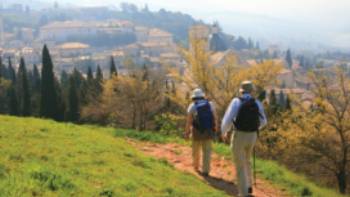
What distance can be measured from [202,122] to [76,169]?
2.66 metres

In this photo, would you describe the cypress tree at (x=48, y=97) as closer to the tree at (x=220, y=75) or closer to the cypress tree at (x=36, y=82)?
the cypress tree at (x=36, y=82)

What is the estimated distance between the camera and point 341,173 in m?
17.2

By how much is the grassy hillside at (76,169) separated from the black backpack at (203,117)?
2.95ft

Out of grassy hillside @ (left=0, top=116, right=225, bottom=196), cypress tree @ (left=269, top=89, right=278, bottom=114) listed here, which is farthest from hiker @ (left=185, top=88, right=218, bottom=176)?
cypress tree @ (left=269, top=89, right=278, bottom=114)

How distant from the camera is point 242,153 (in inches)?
307

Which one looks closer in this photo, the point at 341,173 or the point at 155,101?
the point at 341,173

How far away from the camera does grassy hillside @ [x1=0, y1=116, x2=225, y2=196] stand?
240 inches

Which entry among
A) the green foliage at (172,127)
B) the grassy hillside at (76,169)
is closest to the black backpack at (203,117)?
the grassy hillside at (76,169)

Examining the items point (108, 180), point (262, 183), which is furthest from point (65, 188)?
point (262, 183)

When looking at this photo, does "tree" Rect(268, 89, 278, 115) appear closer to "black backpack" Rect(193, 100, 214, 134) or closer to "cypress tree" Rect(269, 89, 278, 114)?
"cypress tree" Rect(269, 89, 278, 114)

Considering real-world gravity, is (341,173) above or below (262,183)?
below

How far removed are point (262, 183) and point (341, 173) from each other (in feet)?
26.9

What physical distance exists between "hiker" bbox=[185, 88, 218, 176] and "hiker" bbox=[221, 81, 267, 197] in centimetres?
132

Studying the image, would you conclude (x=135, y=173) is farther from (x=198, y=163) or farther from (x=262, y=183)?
(x=262, y=183)
